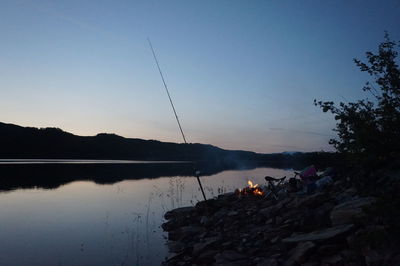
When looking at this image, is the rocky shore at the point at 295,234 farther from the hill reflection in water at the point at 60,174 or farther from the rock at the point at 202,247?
the hill reflection in water at the point at 60,174

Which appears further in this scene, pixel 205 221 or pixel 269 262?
pixel 205 221

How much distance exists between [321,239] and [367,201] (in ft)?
5.73

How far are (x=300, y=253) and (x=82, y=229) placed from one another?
12.5 metres

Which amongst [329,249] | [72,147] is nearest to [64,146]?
[72,147]

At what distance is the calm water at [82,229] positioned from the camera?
37.9 feet

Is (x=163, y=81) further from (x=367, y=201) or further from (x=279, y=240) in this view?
A: (x=367, y=201)

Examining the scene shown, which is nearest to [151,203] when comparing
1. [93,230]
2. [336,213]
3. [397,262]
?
[93,230]

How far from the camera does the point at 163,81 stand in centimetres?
1559

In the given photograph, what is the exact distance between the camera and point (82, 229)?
16.0 m

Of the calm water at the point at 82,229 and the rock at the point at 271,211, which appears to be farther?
the rock at the point at 271,211

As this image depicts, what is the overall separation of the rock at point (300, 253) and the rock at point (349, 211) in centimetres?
117

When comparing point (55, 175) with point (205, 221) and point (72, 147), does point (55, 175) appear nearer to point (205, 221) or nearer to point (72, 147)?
point (205, 221)

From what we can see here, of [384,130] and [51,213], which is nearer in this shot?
[384,130]

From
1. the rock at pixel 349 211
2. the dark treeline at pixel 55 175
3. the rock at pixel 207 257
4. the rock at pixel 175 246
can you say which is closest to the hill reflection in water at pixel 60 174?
the dark treeline at pixel 55 175
